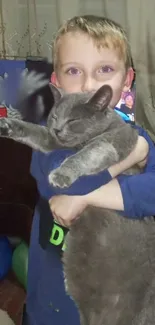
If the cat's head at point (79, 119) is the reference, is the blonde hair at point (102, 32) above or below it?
above

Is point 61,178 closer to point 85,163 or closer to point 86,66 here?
point 85,163

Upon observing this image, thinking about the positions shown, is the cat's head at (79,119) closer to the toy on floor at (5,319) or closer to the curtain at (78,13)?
the curtain at (78,13)

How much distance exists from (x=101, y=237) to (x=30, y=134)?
283 mm

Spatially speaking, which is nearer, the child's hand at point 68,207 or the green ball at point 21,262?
the child's hand at point 68,207

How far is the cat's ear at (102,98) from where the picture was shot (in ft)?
2.99

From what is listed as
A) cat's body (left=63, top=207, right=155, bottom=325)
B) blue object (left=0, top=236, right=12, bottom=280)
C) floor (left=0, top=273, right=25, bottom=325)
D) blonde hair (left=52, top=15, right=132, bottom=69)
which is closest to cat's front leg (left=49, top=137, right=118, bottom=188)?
cat's body (left=63, top=207, right=155, bottom=325)

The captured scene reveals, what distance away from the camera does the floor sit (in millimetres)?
2051

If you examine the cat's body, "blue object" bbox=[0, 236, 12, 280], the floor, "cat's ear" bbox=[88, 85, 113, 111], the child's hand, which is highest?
"cat's ear" bbox=[88, 85, 113, 111]

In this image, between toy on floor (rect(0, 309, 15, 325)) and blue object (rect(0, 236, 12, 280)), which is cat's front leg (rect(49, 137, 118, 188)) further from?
blue object (rect(0, 236, 12, 280))

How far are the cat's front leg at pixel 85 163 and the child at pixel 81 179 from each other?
20 millimetres

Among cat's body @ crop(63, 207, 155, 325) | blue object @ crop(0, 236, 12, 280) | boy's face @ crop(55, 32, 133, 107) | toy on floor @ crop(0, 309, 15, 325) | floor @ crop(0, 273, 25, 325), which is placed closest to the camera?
cat's body @ crop(63, 207, 155, 325)

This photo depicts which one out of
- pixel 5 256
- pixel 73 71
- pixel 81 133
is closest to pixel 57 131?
pixel 81 133

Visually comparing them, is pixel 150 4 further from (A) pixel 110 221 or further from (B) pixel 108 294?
(B) pixel 108 294

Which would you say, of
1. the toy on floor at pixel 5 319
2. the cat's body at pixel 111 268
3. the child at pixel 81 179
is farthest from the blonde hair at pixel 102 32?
the toy on floor at pixel 5 319
